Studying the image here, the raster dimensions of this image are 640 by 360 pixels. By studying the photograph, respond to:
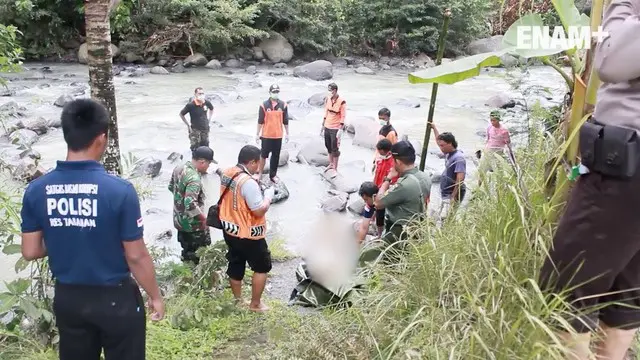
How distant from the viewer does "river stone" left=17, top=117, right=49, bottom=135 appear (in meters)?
12.4

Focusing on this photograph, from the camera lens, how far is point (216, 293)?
4.95 m

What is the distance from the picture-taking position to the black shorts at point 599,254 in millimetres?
2018

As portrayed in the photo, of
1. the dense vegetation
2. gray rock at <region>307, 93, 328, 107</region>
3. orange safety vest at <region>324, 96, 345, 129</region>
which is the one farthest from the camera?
the dense vegetation

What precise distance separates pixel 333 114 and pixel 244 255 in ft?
18.5

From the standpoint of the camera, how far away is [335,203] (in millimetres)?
8703

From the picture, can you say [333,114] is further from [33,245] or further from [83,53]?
[83,53]

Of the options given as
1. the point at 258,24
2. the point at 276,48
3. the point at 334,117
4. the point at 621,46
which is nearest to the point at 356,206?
the point at 334,117

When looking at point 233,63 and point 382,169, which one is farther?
point 233,63

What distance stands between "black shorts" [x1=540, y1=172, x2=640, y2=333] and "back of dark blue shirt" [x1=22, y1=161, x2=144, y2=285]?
1.74 meters

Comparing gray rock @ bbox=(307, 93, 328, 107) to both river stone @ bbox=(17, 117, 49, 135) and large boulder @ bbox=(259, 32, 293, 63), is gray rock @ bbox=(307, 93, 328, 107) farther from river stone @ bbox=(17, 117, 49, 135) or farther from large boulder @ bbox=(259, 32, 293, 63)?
large boulder @ bbox=(259, 32, 293, 63)

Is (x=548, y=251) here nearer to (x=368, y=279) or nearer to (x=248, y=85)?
(x=368, y=279)

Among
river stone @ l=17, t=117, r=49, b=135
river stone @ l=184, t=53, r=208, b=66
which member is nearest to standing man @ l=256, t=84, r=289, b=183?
river stone @ l=17, t=117, r=49, b=135

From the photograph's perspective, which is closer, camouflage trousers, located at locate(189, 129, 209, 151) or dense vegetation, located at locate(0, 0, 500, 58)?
camouflage trousers, located at locate(189, 129, 209, 151)

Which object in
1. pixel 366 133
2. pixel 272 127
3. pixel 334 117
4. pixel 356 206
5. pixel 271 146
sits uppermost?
pixel 334 117
